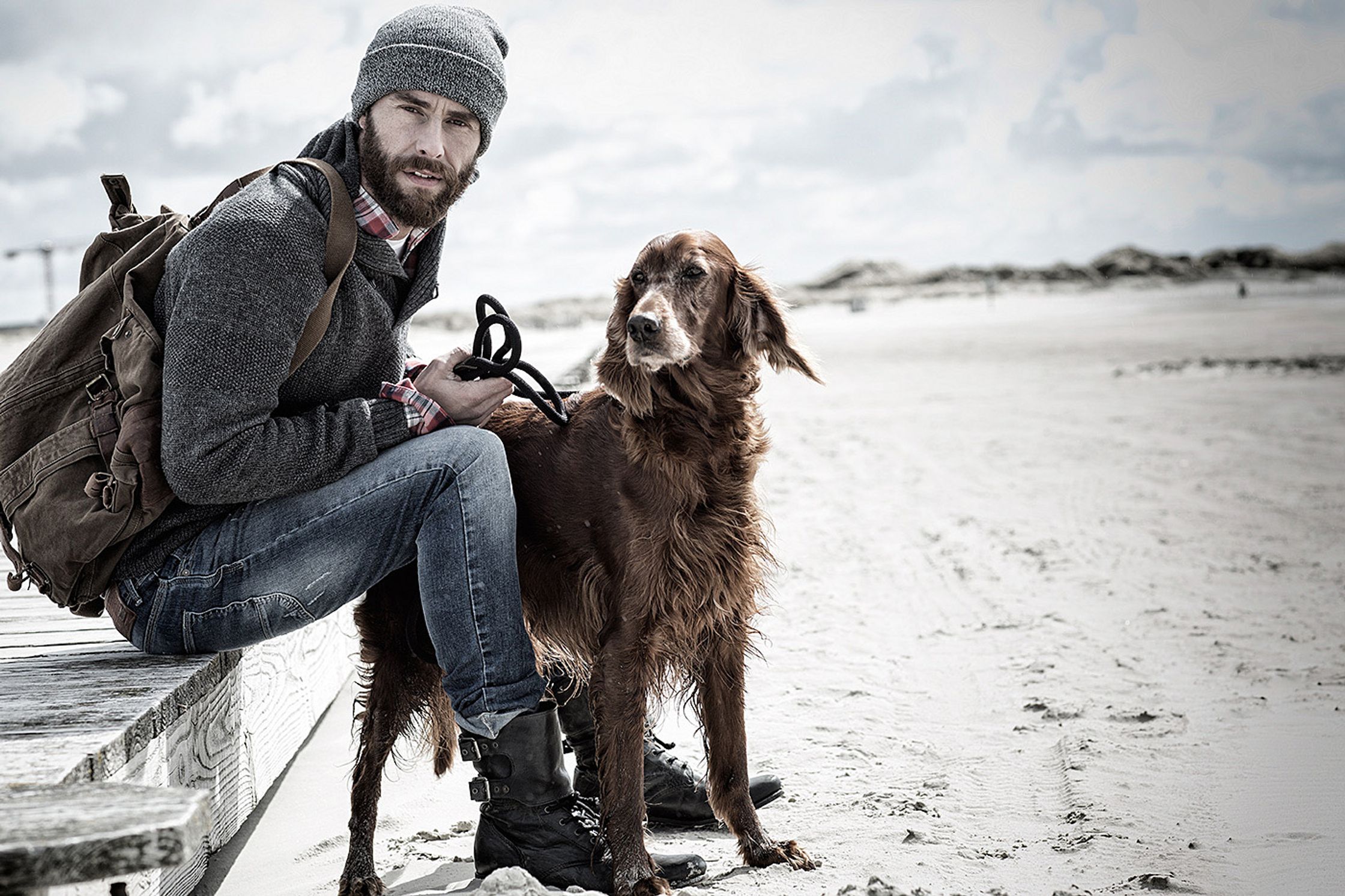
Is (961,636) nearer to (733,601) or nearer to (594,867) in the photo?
(733,601)

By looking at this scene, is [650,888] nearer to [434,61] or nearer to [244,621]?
[244,621]

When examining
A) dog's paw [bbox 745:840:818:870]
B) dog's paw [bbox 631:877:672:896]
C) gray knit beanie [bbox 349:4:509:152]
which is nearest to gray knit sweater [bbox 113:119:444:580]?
gray knit beanie [bbox 349:4:509:152]

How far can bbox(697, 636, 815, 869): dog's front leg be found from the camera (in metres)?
2.87

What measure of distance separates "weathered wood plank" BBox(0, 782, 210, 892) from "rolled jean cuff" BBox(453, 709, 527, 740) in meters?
0.90

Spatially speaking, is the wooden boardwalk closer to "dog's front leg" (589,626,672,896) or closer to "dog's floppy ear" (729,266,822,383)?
"dog's front leg" (589,626,672,896)

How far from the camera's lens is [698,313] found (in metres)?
2.85

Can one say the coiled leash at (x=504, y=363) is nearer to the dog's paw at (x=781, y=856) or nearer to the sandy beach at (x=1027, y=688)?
the sandy beach at (x=1027, y=688)

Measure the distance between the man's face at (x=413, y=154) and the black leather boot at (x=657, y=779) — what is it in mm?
1377

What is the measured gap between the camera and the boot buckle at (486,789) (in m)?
2.59

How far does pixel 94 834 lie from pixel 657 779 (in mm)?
1852

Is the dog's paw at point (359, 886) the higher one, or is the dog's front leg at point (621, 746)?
the dog's front leg at point (621, 746)

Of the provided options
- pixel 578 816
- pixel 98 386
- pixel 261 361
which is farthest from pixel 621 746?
pixel 98 386

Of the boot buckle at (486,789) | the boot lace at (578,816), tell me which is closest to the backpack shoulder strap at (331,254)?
the boot buckle at (486,789)

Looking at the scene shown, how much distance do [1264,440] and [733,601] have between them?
775 centimetres
